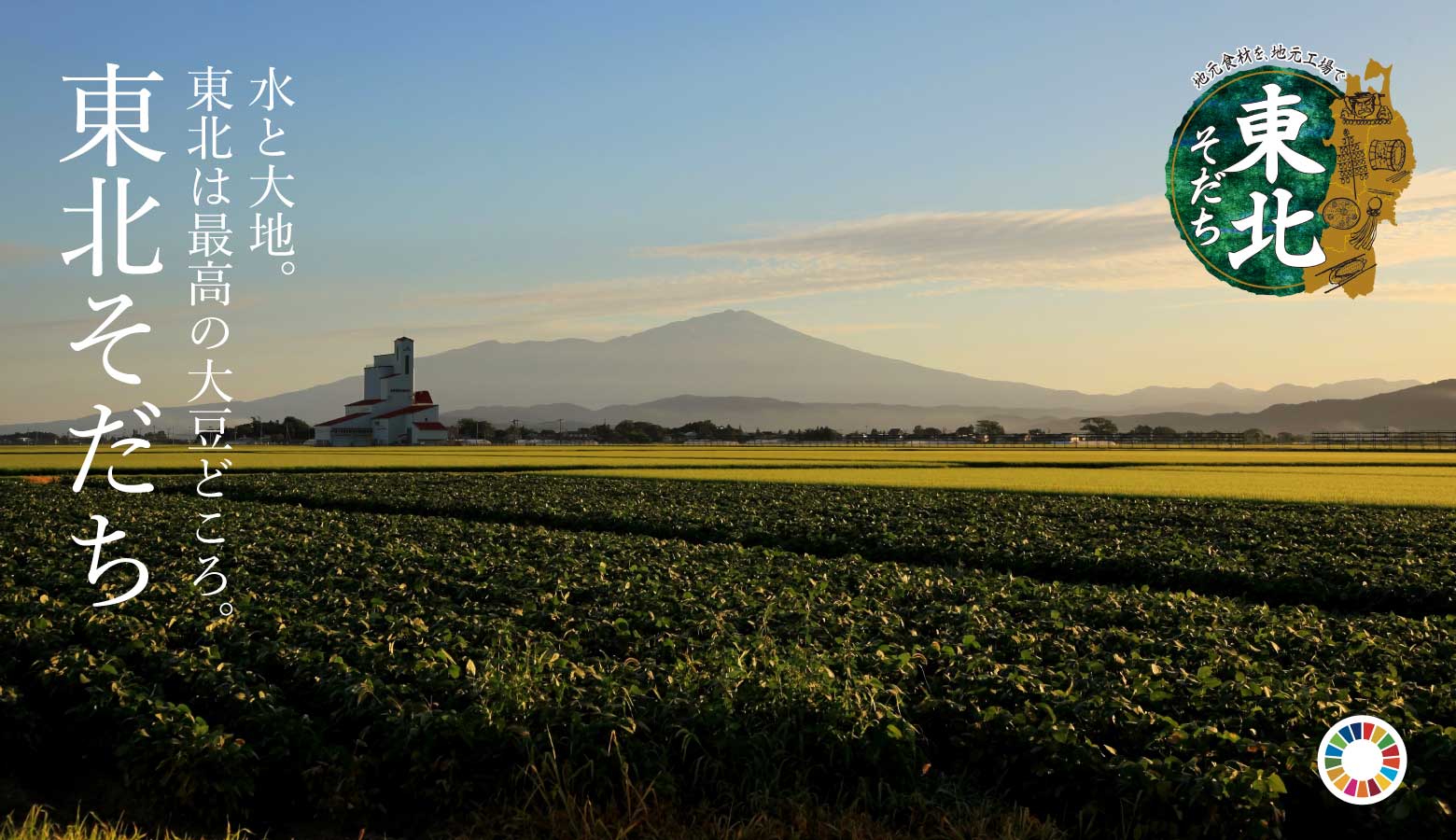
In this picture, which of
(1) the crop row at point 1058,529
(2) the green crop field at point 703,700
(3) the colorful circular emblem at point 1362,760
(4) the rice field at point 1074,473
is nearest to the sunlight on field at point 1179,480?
(4) the rice field at point 1074,473

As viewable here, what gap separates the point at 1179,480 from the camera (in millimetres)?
53531

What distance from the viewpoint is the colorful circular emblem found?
8023 mm

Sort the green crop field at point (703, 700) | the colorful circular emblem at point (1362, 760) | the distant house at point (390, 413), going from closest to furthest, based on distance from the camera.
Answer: the colorful circular emblem at point (1362, 760)
the green crop field at point (703, 700)
the distant house at point (390, 413)

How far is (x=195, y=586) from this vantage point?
608 inches

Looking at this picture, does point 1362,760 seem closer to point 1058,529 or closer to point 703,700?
point 703,700

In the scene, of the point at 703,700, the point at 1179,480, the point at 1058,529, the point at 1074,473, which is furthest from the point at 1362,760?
Result: the point at 1074,473

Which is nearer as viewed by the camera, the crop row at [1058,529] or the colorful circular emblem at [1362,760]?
the colorful circular emblem at [1362,760]

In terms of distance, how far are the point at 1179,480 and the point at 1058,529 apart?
105 feet

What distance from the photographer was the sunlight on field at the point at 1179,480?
41.7 meters

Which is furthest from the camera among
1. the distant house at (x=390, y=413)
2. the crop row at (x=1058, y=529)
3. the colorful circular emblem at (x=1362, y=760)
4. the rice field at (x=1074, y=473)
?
the distant house at (x=390, y=413)

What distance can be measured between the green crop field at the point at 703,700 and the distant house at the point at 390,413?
13985 cm

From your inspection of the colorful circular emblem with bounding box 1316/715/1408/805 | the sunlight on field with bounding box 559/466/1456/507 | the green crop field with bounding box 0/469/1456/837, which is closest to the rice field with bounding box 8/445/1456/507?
the sunlight on field with bounding box 559/466/1456/507

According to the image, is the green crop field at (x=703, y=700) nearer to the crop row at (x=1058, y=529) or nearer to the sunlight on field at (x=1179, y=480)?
the crop row at (x=1058, y=529)

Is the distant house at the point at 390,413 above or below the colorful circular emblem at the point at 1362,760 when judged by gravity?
above
